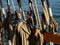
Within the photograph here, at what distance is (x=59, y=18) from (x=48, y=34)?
1478 cm

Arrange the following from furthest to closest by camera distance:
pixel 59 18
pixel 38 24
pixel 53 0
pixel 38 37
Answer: pixel 53 0, pixel 59 18, pixel 38 24, pixel 38 37

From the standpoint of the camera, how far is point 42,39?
5.76 metres

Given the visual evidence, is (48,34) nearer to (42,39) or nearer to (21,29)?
(42,39)

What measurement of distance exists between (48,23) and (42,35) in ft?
2.18

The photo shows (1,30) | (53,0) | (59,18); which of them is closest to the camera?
(1,30)

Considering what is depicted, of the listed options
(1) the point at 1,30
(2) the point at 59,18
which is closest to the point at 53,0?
(2) the point at 59,18

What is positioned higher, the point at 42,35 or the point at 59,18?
the point at 42,35

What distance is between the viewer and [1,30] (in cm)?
707

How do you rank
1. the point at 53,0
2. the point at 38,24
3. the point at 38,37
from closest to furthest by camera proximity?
the point at 38,37, the point at 38,24, the point at 53,0

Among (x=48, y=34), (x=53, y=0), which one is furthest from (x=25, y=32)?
(x=53, y=0)

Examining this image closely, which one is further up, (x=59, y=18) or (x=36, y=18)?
(x=36, y=18)

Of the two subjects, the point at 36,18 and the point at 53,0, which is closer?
the point at 36,18

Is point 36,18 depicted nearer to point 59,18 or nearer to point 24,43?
point 24,43

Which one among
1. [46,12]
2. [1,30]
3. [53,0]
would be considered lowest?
[53,0]
